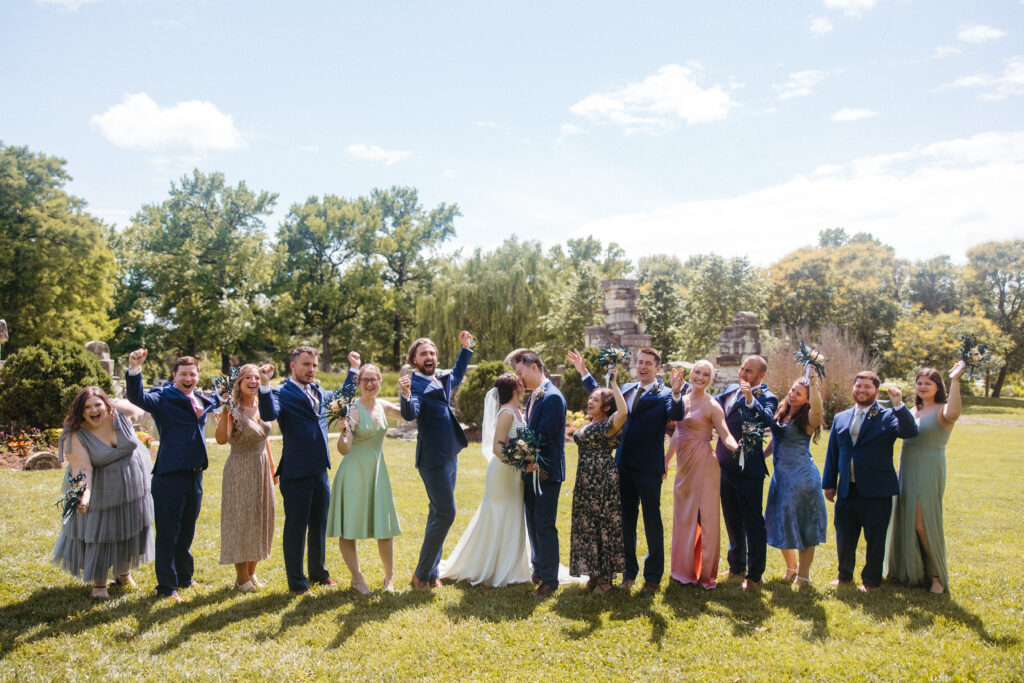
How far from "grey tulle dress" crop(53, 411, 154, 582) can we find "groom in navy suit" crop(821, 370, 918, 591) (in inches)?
240

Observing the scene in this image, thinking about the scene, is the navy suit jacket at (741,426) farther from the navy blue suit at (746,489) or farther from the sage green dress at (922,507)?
the sage green dress at (922,507)

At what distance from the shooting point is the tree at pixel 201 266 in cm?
3086

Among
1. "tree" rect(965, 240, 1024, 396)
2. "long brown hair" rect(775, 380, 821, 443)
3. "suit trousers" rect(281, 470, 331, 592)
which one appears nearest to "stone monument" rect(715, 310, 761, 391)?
"long brown hair" rect(775, 380, 821, 443)

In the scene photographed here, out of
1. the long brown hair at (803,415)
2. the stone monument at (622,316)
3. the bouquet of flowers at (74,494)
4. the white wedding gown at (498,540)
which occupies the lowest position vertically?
the white wedding gown at (498,540)

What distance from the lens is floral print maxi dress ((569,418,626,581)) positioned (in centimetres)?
547

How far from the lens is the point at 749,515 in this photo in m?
5.77

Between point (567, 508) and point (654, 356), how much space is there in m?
4.25

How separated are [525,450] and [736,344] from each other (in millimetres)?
14166

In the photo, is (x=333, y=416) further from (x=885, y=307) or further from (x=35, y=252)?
(x=885, y=307)

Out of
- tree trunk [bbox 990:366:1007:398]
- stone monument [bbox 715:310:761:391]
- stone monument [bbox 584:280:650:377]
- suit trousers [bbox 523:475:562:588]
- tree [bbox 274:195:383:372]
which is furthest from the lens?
tree trunk [bbox 990:366:1007:398]

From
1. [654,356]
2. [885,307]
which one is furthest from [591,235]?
[654,356]

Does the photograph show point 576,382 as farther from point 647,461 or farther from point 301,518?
point 301,518

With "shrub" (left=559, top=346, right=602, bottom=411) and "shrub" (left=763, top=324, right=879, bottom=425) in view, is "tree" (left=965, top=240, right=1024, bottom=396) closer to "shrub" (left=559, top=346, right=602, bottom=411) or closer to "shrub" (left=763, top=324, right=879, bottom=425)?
"shrub" (left=763, top=324, right=879, bottom=425)

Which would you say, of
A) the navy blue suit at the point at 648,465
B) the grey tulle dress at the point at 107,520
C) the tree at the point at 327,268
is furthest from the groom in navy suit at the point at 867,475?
the tree at the point at 327,268
